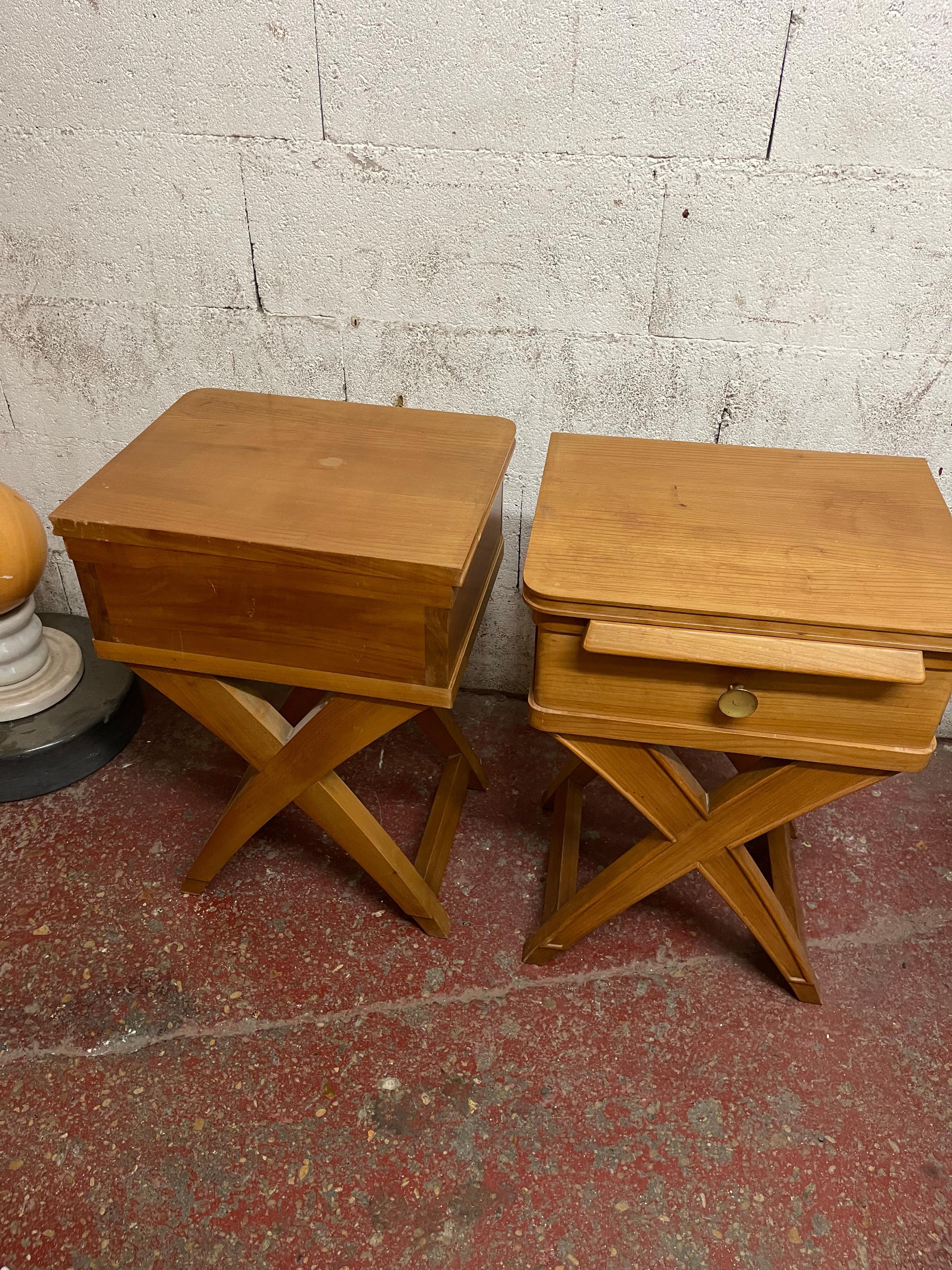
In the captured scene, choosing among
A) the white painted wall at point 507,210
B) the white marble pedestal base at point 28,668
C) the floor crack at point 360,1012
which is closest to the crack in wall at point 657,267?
the white painted wall at point 507,210

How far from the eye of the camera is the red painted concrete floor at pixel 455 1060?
142cm

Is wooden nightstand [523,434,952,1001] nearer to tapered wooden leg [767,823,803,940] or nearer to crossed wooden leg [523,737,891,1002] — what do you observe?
crossed wooden leg [523,737,891,1002]

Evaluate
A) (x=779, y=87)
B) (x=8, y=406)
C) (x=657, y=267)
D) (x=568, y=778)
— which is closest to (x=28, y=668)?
(x=8, y=406)

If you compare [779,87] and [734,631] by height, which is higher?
[779,87]

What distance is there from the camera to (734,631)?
1233 mm

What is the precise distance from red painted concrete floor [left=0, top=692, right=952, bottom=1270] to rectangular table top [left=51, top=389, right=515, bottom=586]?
3.18 ft

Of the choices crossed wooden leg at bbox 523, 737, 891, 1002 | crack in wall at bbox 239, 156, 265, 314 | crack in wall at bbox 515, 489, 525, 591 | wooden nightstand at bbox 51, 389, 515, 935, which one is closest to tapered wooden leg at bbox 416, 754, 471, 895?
wooden nightstand at bbox 51, 389, 515, 935

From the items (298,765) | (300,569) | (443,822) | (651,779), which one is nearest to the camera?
(300,569)

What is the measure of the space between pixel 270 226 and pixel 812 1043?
2.13m

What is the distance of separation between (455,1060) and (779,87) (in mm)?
2003

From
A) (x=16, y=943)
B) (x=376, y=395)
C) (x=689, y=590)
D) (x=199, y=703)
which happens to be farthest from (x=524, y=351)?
(x=16, y=943)

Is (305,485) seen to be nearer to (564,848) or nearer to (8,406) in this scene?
(564,848)

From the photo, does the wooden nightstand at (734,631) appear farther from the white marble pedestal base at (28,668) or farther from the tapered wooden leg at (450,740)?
the white marble pedestal base at (28,668)

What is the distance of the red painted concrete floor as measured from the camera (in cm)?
142
